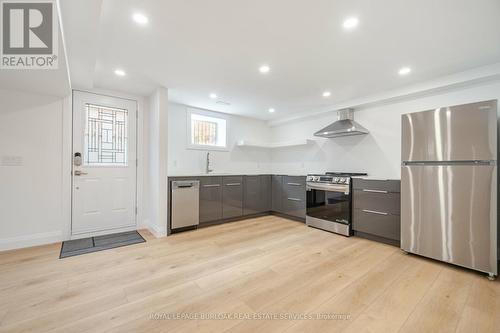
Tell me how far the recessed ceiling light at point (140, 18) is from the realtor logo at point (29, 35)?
0.55 meters

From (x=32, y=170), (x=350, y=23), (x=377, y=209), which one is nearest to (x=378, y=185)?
(x=377, y=209)

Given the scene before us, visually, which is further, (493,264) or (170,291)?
(493,264)

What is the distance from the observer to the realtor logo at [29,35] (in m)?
1.70

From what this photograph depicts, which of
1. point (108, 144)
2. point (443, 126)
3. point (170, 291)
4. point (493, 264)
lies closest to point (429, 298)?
point (493, 264)

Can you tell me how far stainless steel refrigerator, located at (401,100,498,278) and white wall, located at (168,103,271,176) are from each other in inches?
130

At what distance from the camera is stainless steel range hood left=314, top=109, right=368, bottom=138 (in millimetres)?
3799

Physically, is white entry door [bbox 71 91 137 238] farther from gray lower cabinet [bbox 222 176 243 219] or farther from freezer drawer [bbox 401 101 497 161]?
freezer drawer [bbox 401 101 497 161]

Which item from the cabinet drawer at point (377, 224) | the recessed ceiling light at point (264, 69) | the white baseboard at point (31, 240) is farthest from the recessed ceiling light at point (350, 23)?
the white baseboard at point (31, 240)

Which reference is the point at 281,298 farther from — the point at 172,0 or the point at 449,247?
the point at 172,0

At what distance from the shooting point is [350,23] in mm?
1874

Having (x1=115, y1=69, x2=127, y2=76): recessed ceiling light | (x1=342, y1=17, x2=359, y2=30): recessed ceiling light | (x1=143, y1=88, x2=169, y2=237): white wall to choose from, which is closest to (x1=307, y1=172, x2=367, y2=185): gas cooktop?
(x1=342, y1=17, x2=359, y2=30): recessed ceiling light

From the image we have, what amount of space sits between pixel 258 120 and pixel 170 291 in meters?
4.51

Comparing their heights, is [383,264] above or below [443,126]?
below

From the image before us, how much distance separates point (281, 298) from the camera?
1.83 m
